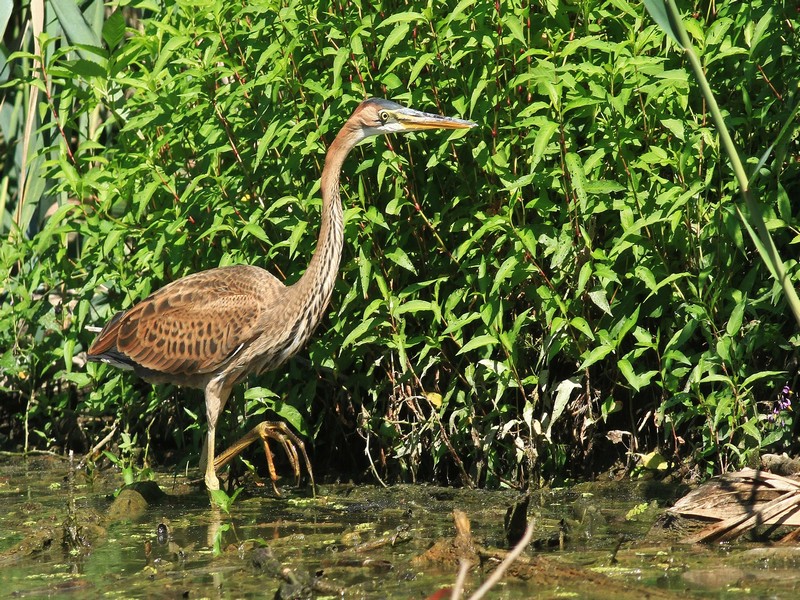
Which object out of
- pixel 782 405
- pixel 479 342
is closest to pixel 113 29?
pixel 479 342

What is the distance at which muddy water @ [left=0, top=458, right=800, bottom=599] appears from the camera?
4254mm

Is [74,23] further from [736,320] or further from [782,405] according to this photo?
[782,405]

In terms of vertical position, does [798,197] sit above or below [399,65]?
below

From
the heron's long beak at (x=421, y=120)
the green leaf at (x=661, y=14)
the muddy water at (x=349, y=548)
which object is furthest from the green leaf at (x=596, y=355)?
the green leaf at (x=661, y=14)

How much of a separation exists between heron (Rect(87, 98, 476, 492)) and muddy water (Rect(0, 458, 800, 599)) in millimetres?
551

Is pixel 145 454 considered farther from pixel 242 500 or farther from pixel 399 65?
pixel 399 65

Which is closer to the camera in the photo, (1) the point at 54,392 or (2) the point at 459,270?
(2) the point at 459,270

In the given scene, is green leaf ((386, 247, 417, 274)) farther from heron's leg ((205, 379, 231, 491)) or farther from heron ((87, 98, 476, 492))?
heron's leg ((205, 379, 231, 491))

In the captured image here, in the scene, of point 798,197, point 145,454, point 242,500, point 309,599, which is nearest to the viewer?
point 309,599

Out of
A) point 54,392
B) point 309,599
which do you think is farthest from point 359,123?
point 54,392

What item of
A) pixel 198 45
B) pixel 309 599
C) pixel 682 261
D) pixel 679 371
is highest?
pixel 198 45

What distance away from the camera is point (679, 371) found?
542cm

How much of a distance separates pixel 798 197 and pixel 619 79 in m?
1.16

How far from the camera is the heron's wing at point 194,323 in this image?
657cm
